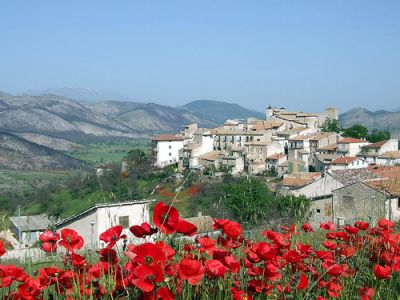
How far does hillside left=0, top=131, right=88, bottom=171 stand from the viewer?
10044cm

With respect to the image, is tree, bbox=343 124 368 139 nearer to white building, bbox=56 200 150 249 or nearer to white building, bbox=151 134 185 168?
white building, bbox=151 134 185 168

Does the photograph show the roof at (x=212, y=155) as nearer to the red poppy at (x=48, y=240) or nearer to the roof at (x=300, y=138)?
the roof at (x=300, y=138)

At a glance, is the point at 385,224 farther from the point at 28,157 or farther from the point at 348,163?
the point at 28,157

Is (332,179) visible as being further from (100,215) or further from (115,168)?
(115,168)

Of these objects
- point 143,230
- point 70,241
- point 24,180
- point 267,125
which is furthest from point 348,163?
point 143,230

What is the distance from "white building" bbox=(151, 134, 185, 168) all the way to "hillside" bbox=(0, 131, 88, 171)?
22882 millimetres

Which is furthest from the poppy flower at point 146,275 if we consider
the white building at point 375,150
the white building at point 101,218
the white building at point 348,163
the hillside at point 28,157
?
the hillside at point 28,157

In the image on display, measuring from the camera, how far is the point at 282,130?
75188 millimetres

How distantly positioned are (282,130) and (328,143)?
393 inches

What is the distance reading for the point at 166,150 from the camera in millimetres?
79312

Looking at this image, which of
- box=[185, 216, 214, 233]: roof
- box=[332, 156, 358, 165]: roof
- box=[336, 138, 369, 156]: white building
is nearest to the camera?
box=[185, 216, 214, 233]: roof

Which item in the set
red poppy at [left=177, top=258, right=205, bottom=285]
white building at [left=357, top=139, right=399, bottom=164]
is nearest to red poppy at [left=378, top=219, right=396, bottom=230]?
red poppy at [left=177, top=258, right=205, bottom=285]

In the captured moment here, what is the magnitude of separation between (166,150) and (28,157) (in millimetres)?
39098

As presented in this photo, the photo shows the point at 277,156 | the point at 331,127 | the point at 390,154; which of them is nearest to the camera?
the point at 390,154
